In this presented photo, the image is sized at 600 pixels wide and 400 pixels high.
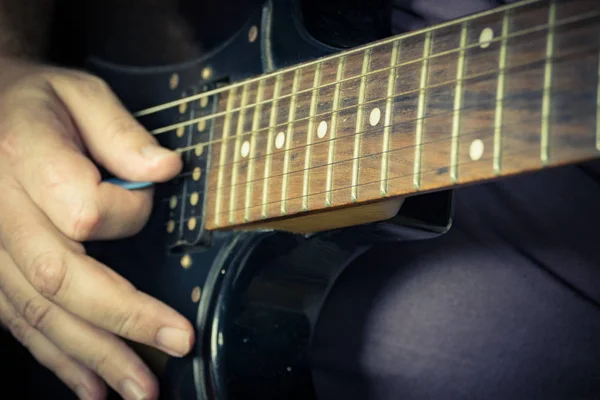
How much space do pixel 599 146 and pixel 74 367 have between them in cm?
63

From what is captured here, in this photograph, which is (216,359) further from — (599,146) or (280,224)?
(599,146)

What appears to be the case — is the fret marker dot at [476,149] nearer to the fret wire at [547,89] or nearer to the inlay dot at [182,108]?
the fret wire at [547,89]

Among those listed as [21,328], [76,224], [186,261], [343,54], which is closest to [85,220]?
[76,224]

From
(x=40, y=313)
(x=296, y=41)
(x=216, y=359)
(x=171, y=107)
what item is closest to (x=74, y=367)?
(x=40, y=313)

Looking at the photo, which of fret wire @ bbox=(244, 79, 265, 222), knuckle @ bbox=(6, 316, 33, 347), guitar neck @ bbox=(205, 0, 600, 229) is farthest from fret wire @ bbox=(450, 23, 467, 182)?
knuckle @ bbox=(6, 316, 33, 347)

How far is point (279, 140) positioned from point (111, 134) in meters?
0.25

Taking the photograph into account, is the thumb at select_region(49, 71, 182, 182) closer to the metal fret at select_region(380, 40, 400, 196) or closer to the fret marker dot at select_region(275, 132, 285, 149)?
the fret marker dot at select_region(275, 132, 285, 149)

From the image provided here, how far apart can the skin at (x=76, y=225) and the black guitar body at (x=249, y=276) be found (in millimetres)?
28

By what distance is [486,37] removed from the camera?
415mm

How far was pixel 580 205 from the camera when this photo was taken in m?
0.57

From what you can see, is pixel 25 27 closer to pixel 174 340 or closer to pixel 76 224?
pixel 76 224

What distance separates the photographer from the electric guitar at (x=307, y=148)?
1.25 feet

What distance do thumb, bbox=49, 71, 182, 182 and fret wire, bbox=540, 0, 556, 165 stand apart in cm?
41

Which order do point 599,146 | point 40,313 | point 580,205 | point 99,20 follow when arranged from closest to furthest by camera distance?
point 599,146, point 580,205, point 40,313, point 99,20
